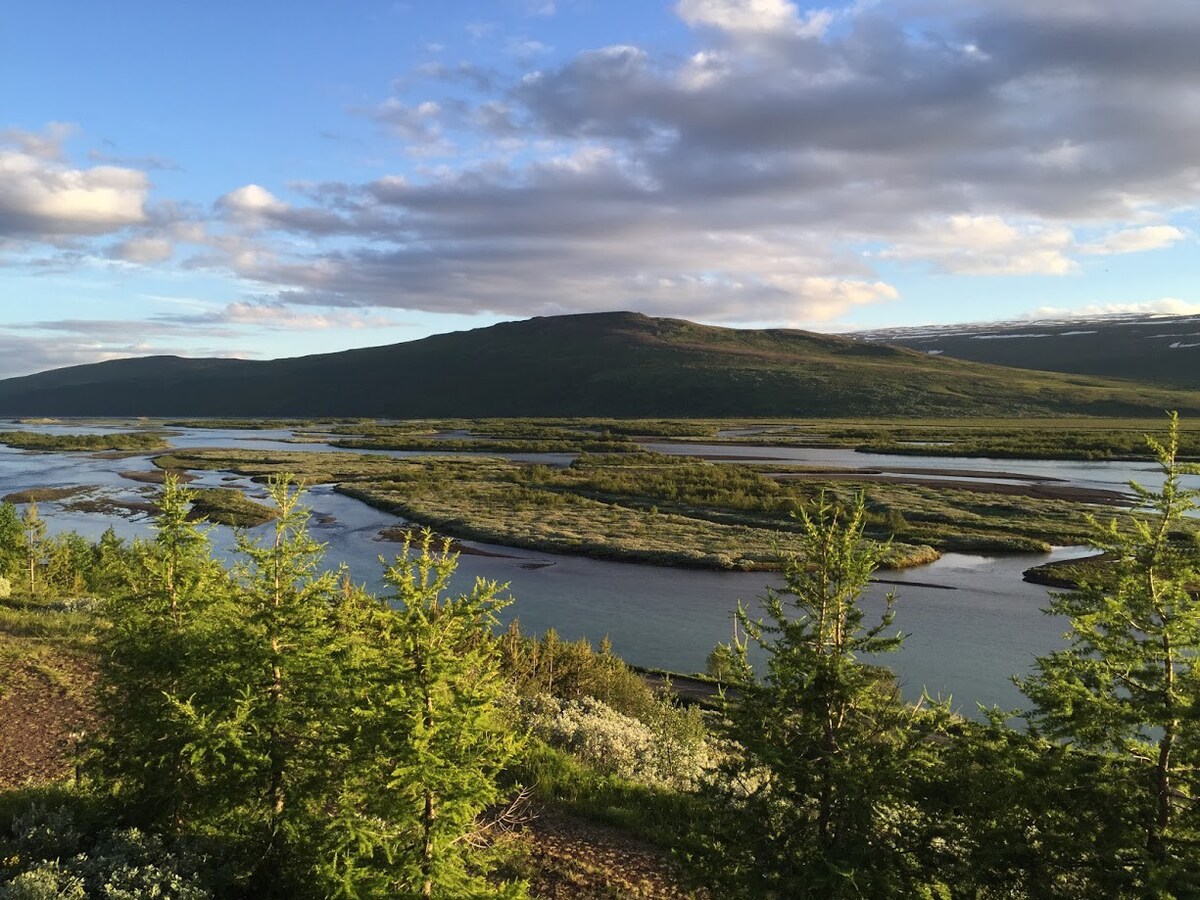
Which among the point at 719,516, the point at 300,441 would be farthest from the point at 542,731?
the point at 300,441

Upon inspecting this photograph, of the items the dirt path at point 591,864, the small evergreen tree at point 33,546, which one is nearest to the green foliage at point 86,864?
the dirt path at point 591,864

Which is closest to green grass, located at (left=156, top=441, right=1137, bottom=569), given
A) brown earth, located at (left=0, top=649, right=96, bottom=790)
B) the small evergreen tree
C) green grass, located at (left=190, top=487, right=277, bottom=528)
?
green grass, located at (left=190, top=487, right=277, bottom=528)

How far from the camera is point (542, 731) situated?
14414 millimetres

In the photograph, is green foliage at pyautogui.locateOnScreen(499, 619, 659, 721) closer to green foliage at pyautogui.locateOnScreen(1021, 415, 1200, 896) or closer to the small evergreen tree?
green foliage at pyautogui.locateOnScreen(1021, 415, 1200, 896)

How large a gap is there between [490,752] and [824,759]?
3.03 m

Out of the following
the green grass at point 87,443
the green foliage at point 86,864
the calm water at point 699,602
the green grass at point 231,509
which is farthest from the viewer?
the green grass at point 87,443

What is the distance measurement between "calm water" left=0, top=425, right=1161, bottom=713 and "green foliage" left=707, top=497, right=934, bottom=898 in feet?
42.2

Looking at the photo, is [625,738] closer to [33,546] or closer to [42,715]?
[42,715]

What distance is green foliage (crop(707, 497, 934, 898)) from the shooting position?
622 centimetres

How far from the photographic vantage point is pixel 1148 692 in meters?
5.94

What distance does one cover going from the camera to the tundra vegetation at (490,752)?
594 centimetres

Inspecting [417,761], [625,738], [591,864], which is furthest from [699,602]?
[417,761]

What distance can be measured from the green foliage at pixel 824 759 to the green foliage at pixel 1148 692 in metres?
1.26

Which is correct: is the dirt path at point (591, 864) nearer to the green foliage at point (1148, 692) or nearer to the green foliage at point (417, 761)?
the green foliage at point (417, 761)
